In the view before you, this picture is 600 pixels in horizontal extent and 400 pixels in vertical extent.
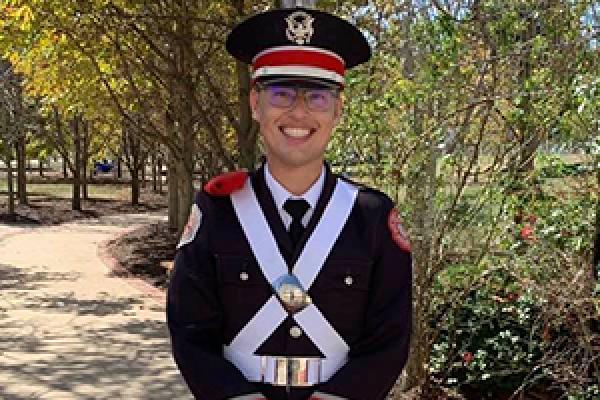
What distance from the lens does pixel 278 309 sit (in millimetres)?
2172

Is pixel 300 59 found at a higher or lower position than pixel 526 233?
higher

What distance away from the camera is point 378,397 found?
7.14ft

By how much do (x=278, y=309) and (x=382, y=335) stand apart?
0.28 metres

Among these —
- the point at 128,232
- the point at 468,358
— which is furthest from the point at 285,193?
the point at 128,232

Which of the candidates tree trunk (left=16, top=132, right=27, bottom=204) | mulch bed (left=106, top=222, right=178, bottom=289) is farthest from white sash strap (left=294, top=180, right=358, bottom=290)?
tree trunk (left=16, top=132, right=27, bottom=204)

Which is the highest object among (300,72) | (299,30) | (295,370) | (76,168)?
(299,30)

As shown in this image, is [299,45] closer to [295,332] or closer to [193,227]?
[193,227]

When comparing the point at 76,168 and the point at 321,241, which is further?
the point at 76,168

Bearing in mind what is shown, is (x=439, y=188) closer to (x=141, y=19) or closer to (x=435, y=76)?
(x=435, y=76)

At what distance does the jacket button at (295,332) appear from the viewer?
2.18 meters

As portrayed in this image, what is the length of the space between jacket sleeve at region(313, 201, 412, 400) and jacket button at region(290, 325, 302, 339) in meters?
0.14

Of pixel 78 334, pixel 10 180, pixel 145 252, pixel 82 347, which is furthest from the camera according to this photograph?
pixel 10 180

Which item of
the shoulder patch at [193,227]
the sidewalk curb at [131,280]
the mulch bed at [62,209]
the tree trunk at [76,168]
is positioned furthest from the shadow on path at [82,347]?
the tree trunk at [76,168]

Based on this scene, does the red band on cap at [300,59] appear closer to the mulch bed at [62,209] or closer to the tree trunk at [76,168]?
the mulch bed at [62,209]
